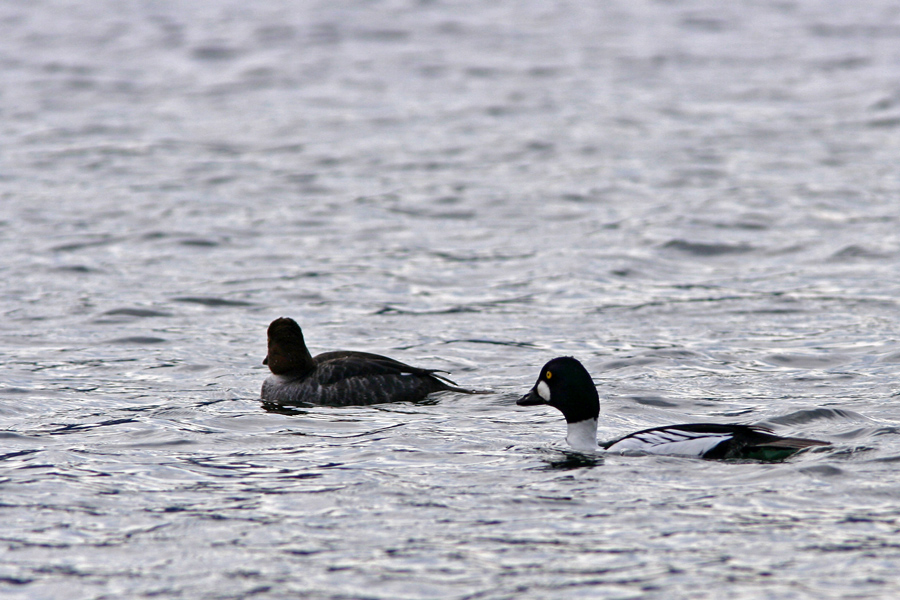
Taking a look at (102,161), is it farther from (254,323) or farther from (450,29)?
(450,29)

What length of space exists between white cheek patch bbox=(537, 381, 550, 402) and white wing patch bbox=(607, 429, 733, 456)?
0.88 metres

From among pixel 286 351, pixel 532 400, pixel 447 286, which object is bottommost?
pixel 447 286

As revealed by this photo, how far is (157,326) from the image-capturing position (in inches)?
591

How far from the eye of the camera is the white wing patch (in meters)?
9.55

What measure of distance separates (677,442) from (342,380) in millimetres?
3701

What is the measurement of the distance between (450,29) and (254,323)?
879 inches

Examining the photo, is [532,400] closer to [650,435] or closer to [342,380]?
Result: [650,435]

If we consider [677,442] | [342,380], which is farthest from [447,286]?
[677,442]

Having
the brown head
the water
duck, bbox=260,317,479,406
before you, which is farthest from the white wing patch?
the brown head

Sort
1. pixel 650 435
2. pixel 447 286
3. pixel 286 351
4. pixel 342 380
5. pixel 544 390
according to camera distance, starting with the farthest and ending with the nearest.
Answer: pixel 447 286 < pixel 286 351 < pixel 342 380 < pixel 544 390 < pixel 650 435

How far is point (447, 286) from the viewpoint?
55.3 ft

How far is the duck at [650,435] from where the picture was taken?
31.1ft

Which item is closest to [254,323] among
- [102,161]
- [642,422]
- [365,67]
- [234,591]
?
[642,422]

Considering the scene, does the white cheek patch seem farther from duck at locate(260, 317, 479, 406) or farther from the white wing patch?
duck at locate(260, 317, 479, 406)
